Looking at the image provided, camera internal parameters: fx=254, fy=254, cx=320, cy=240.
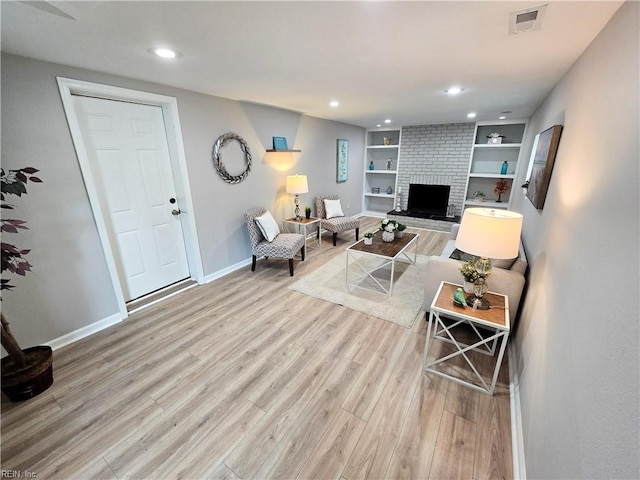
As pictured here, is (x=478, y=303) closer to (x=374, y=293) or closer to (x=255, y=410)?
(x=374, y=293)

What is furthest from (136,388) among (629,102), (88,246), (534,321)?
(629,102)

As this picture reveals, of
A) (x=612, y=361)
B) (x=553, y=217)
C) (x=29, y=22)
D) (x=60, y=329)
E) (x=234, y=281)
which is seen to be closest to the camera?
(x=612, y=361)

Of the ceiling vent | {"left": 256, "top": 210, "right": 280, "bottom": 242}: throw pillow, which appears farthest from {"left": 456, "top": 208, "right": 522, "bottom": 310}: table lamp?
{"left": 256, "top": 210, "right": 280, "bottom": 242}: throw pillow

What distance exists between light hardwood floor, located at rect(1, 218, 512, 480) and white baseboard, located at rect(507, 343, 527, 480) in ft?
0.12

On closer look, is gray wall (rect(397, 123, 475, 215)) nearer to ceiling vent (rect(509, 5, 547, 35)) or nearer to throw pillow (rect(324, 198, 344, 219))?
throw pillow (rect(324, 198, 344, 219))

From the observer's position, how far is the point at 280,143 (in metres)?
4.00

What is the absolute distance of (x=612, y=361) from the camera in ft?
2.44

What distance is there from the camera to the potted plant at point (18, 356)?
1.54m

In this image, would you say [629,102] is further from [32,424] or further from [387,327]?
[32,424]

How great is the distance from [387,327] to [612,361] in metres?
1.82

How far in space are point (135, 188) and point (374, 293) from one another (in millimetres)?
2900

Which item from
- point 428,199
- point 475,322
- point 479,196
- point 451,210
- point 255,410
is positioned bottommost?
point 255,410

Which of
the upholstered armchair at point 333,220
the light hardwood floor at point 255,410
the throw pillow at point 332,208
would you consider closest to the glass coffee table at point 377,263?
the light hardwood floor at point 255,410

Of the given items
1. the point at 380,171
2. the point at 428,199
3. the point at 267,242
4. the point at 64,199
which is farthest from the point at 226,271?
the point at 428,199
